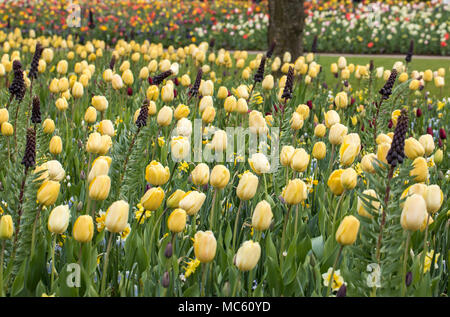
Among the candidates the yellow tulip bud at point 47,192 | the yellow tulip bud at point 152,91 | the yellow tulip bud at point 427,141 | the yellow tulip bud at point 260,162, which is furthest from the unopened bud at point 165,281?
the yellow tulip bud at point 152,91

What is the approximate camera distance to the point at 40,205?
2084 mm

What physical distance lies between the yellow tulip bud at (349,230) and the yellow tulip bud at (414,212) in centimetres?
15

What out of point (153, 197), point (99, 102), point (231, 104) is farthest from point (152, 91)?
point (153, 197)

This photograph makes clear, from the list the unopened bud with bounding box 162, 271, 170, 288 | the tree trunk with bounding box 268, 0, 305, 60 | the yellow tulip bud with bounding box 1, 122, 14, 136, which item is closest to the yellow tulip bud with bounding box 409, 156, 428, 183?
the unopened bud with bounding box 162, 271, 170, 288

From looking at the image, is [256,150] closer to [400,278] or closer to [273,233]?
[273,233]

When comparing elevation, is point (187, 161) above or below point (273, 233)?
above

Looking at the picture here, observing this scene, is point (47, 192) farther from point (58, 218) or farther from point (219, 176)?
point (219, 176)

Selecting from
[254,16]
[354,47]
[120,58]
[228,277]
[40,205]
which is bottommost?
[228,277]

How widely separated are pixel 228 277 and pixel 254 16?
14.8m

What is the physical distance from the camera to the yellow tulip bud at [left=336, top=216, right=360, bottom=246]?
1858 millimetres

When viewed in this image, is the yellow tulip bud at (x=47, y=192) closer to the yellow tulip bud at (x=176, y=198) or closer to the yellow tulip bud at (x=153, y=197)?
the yellow tulip bud at (x=153, y=197)

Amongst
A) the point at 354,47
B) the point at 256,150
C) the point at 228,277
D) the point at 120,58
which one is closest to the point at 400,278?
the point at 228,277

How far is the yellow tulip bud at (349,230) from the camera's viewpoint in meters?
1.86

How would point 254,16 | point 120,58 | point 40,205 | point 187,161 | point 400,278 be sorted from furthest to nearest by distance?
point 254,16 < point 120,58 < point 187,161 < point 40,205 < point 400,278
